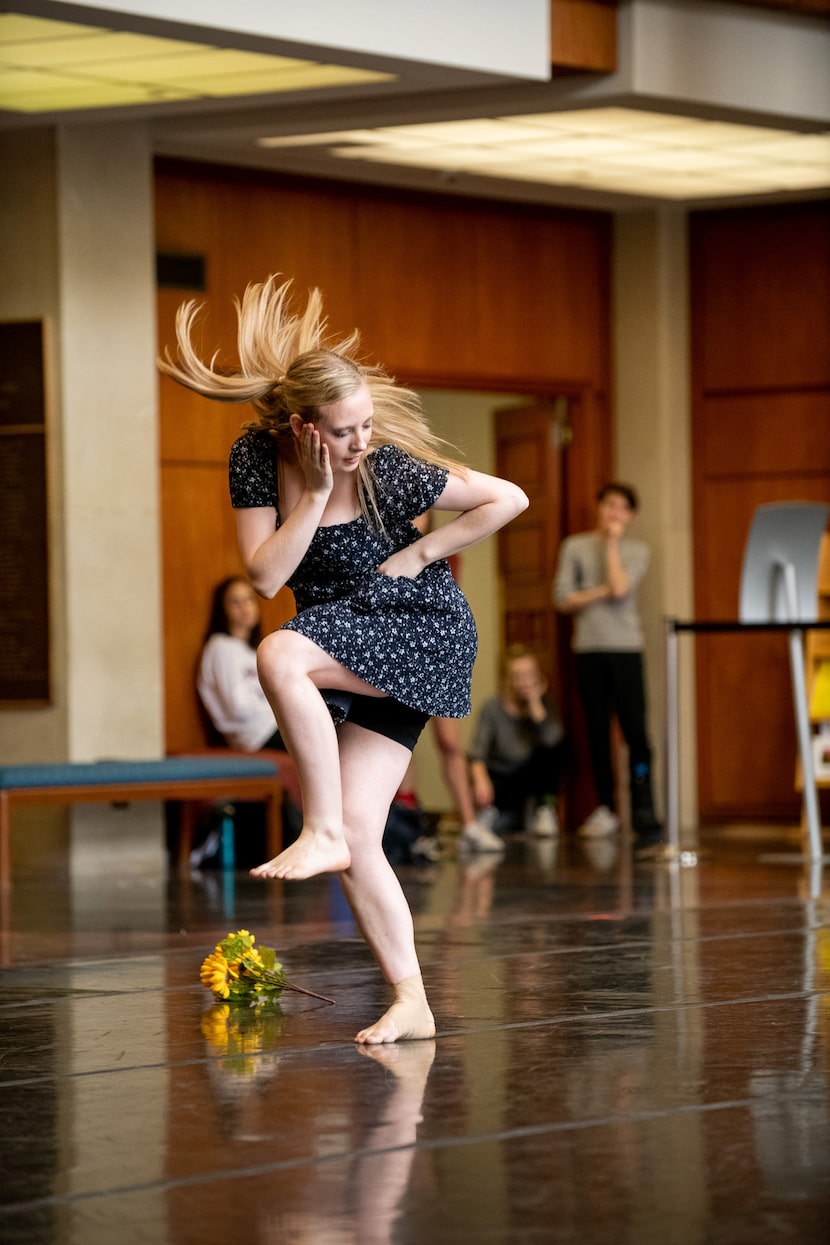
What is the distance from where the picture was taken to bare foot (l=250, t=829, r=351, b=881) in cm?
335

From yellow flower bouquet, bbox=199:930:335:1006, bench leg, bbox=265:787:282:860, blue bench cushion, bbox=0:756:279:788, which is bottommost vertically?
bench leg, bbox=265:787:282:860

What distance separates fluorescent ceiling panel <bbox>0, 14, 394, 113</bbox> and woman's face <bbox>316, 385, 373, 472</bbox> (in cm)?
404

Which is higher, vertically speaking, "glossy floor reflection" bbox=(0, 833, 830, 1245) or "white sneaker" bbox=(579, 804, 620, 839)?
"glossy floor reflection" bbox=(0, 833, 830, 1245)

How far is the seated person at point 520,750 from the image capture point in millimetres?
10523

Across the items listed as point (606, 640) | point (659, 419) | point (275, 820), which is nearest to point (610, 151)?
point (659, 419)

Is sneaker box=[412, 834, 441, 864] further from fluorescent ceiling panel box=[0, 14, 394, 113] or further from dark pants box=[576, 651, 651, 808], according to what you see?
fluorescent ceiling panel box=[0, 14, 394, 113]

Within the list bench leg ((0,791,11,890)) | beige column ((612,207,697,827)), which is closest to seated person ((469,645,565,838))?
beige column ((612,207,697,827))

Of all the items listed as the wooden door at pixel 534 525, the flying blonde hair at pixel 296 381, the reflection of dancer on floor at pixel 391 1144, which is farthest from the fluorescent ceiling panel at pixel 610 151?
the reflection of dancer on floor at pixel 391 1144

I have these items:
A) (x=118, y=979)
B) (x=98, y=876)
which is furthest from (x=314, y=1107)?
(x=98, y=876)

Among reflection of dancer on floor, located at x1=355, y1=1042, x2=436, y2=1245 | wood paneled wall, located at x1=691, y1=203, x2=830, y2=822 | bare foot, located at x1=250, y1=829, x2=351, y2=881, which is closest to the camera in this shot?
reflection of dancer on floor, located at x1=355, y1=1042, x2=436, y2=1245

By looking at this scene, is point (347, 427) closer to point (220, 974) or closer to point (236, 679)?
point (220, 974)

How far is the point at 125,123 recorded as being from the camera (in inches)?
352

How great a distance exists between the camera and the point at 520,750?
10547mm

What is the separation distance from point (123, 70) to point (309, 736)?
501 centimetres
